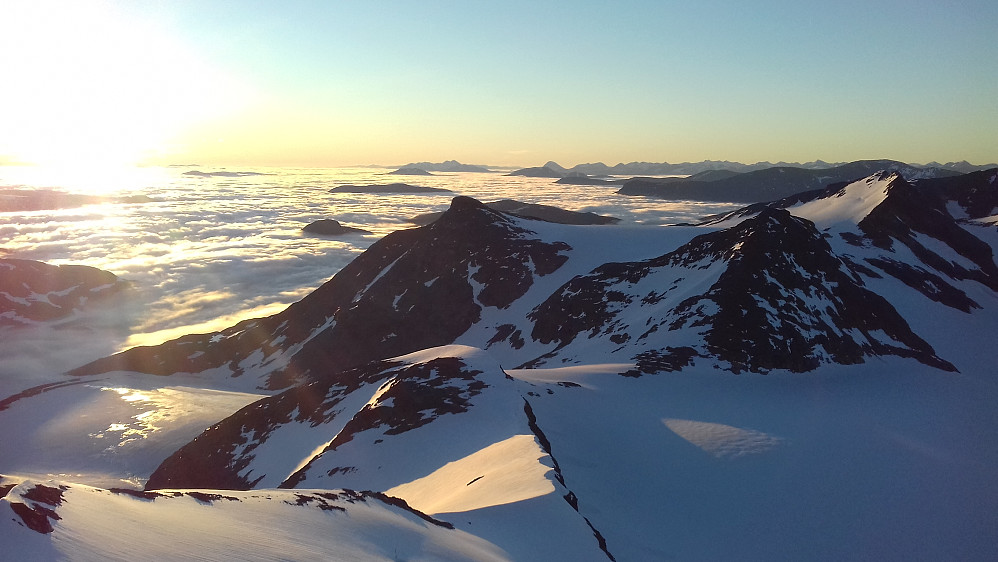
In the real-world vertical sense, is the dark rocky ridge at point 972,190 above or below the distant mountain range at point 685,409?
above

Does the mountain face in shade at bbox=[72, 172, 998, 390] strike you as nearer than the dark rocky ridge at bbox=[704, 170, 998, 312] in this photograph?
Yes

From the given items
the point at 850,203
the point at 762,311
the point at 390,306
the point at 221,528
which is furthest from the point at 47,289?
the point at 850,203

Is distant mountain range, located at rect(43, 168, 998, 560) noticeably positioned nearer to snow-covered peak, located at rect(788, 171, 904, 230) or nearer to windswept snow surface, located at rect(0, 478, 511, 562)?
windswept snow surface, located at rect(0, 478, 511, 562)

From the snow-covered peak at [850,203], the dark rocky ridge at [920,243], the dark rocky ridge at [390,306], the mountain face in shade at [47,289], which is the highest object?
the snow-covered peak at [850,203]

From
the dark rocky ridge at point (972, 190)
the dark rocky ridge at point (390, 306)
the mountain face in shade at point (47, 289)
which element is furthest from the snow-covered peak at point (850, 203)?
the mountain face in shade at point (47, 289)

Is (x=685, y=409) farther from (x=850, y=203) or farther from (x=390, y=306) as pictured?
(x=850, y=203)

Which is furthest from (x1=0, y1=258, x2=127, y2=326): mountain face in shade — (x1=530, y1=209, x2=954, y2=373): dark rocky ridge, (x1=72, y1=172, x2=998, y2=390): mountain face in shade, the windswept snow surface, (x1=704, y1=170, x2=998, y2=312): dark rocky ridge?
(x1=704, y1=170, x2=998, y2=312): dark rocky ridge

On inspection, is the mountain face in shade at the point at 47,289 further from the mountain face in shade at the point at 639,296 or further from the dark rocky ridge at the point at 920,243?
the dark rocky ridge at the point at 920,243

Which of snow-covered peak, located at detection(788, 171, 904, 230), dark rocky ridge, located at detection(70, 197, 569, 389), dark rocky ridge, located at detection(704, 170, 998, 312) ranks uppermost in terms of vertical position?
snow-covered peak, located at detection(788, 171, 904, 230)

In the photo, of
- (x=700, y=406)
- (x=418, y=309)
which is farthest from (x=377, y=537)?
(x=418, y=309)
